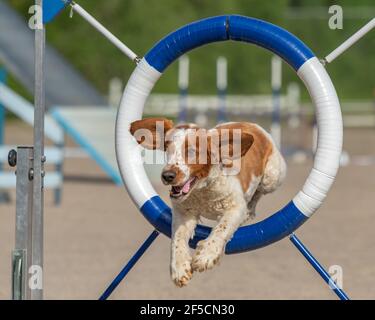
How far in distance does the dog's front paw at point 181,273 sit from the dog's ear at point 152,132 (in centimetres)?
57

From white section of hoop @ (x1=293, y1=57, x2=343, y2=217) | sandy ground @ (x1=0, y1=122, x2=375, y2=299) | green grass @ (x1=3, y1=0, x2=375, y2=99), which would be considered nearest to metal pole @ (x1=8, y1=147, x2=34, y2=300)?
white section of hoop @ (x1=293, y1=57, x2=343, y2=217)

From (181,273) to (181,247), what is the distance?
0.18 meters

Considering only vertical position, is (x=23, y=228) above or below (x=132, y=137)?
below

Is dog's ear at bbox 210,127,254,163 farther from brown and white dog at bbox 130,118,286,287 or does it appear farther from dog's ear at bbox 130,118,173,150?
dog's ear at bbox 130,118,173,150

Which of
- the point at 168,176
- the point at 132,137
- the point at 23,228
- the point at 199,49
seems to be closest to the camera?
the point at 168,176

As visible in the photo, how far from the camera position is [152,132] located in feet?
16.4

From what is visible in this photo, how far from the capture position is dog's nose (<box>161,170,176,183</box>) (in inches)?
184

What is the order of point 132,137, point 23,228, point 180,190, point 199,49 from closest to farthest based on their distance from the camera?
point 180,190 → point 23,228 → point 132,137 → point 199,49

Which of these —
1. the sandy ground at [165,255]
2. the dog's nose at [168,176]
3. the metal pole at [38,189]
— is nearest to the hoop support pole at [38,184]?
the metal pole at [38,189]

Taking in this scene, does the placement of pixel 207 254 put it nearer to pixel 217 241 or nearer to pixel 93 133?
pixel 217 241

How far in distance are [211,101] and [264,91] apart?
4140 millimetres

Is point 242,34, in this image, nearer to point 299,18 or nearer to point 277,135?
point 277,135

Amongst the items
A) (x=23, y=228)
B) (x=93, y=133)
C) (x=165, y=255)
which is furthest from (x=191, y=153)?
(x=93, y=133)

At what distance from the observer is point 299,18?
1273 inches
